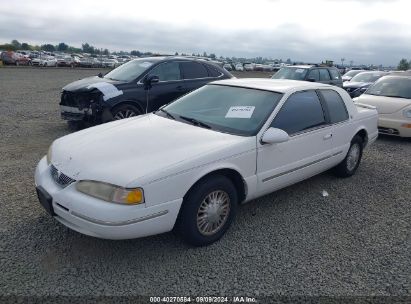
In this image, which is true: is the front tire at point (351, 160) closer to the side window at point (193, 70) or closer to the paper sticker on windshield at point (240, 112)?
the paper sticker on windshield at point (240, 112)

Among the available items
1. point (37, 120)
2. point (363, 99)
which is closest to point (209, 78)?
point (363, 99)

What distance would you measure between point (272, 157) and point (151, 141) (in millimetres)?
1276

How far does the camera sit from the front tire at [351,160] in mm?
5093

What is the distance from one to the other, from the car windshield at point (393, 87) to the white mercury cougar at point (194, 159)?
4663 millimetres

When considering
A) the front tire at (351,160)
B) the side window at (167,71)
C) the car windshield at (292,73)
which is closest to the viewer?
the front tire at (351,160)

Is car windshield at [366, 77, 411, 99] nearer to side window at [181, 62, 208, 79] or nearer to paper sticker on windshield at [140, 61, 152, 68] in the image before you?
side window at [181, 62, 208, 79]

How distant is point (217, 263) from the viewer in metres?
3.03

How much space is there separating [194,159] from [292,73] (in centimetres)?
955

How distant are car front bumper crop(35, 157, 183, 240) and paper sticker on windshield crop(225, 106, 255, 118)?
1.30 m

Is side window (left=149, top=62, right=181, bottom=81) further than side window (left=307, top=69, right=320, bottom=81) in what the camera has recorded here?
No

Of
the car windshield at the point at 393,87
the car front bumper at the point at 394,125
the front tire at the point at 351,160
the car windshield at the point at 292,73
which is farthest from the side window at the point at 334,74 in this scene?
the front tire at the point at 351,160

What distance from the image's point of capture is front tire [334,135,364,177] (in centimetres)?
509

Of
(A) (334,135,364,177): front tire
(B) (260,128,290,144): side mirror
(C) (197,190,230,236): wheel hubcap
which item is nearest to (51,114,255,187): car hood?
(B) (260,128,290,144): side mirror

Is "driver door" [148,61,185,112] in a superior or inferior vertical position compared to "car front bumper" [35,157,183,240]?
superior
